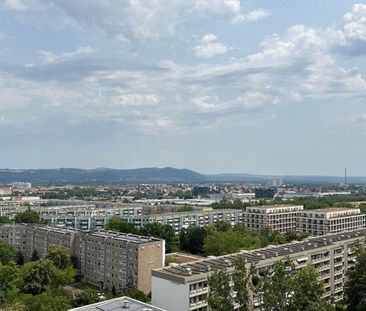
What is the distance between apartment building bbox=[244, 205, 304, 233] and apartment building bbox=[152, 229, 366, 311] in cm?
2206

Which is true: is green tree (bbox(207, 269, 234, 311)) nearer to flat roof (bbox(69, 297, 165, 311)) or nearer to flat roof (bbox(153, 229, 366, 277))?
flat roof (bbox(69, 297, 165, 311))

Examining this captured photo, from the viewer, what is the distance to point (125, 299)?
18953 mm

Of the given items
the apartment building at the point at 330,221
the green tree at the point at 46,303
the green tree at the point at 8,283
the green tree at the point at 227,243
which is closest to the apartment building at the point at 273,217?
the apartment building at the point at 330,221

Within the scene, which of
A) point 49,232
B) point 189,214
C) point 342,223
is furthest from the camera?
point 189,214

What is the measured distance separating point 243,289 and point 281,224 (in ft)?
130

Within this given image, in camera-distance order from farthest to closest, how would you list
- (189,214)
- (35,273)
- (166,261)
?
→ 1. (189,214)
2. (166,261)
3. (35,273)

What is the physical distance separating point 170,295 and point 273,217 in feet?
119

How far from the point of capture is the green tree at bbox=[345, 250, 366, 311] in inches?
848

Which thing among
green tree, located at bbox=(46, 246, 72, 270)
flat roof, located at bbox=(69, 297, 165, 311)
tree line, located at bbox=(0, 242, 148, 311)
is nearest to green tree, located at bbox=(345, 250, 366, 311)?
flat roof, located at bbox=(69, 297, 165, 311)

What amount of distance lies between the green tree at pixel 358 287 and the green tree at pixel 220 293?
7105mm

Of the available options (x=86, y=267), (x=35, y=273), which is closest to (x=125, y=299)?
(x=35, y=273)

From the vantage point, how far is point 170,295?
69.7 feet

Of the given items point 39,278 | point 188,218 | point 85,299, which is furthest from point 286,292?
point 188,218

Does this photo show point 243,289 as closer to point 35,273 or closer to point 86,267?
point 35,273
